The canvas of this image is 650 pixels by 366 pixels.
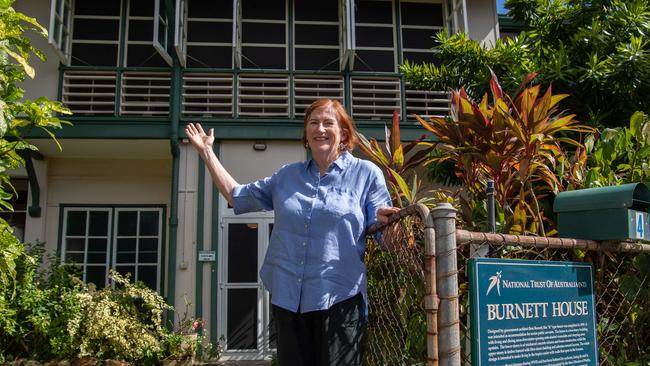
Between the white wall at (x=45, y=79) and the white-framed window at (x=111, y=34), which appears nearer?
the white wall at (x=45, y=79)

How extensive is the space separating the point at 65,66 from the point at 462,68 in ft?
20.4

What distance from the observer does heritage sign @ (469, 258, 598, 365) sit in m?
1.68

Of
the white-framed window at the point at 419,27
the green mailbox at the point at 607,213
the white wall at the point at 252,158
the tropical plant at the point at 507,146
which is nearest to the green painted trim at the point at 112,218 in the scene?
the white wall at the point at 252,158

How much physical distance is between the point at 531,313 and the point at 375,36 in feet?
25.8

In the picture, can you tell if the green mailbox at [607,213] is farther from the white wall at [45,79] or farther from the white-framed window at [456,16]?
the white wall at [45,79]

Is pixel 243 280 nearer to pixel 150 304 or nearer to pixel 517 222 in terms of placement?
pixel 150 304

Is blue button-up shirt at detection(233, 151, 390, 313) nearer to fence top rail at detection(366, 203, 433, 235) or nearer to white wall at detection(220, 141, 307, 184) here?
fence top rail at detection(366, 203, 433, 235)

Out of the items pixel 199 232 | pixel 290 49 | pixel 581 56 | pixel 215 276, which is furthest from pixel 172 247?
pixel 581 56

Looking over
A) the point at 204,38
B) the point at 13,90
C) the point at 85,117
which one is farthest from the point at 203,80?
the point at 13,90

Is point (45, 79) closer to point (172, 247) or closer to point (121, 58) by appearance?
point (121, 58)

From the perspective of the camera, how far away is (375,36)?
358 inches

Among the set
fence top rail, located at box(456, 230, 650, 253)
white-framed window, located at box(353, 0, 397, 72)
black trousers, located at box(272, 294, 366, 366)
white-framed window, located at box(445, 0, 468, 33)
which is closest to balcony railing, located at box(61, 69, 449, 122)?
white-framed window, located at box(353, 0, 397, 72)

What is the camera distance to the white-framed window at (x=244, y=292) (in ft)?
25.2

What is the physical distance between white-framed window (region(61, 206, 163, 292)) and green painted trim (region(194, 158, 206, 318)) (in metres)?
1.43
